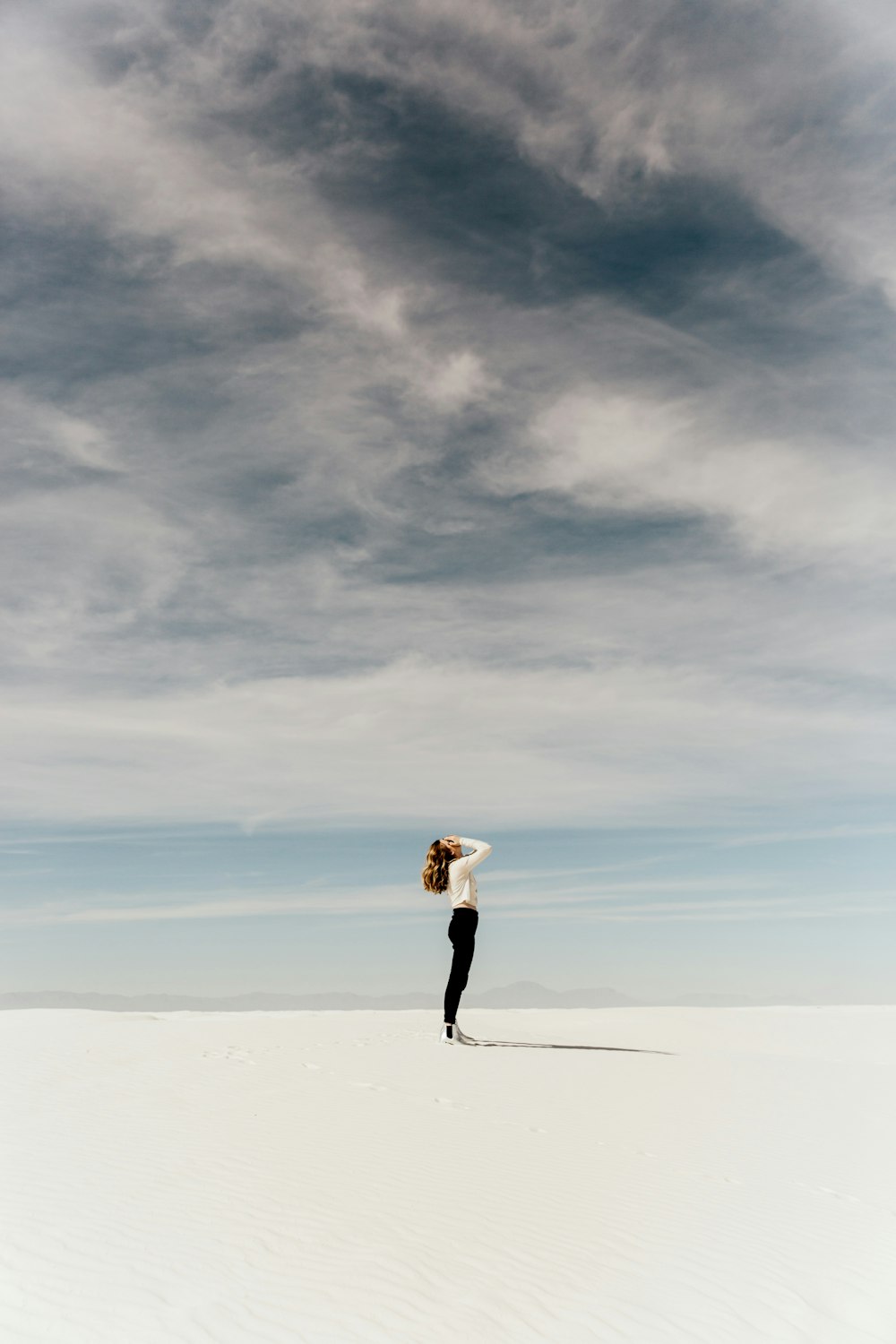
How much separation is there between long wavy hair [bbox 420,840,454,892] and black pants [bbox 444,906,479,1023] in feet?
1.47

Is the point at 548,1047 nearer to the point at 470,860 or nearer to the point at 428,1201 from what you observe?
the point at 470,860

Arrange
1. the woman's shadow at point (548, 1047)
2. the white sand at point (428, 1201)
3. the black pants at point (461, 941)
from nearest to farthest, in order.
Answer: the white sand at point (428, 1201), the black pants at point (461, 941), the woman's shadow at point (548, 1047)

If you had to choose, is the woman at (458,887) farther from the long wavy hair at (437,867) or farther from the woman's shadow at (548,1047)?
the woman's shadow at (548,1047)

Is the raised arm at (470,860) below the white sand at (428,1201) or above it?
above

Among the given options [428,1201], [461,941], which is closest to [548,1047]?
[461,941]

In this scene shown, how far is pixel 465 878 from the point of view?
13.7 m

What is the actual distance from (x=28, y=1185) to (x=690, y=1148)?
5.87 meters

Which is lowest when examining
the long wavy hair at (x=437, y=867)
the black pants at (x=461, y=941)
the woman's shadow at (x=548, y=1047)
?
the woman's shadow at (x=548, y=1047)

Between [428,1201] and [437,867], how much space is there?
7108 millimetres

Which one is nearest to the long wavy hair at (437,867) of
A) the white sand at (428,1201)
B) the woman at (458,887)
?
the woman at (458,887)

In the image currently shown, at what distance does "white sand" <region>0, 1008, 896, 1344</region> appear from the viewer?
5.20 m

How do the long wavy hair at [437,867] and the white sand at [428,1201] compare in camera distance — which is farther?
the long wavy hair at [437,867]

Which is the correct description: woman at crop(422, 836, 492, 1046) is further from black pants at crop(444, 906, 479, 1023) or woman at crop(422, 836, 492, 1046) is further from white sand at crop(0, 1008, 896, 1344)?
white sand at crop(0, 1008, 896, 1344)

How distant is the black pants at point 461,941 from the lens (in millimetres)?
13586
